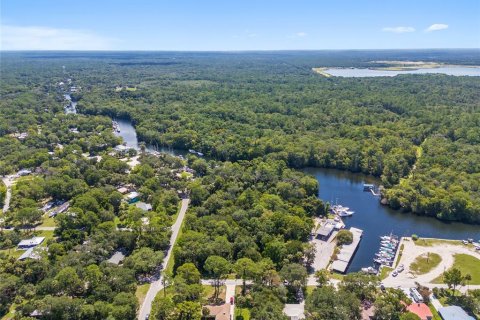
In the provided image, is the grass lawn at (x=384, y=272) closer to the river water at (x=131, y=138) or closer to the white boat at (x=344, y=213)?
the white boat at (x=344, y=213)

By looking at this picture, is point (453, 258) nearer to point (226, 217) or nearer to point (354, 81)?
point (226, 217)

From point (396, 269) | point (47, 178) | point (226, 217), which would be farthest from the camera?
point (47, 178)

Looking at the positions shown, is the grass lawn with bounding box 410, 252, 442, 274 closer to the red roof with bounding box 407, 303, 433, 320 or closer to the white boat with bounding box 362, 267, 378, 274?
the white boat with bounding box 362, 267, 378, 274

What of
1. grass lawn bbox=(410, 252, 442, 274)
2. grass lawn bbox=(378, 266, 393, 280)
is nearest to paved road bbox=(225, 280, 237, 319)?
grass lawn bbox=(378, 266, 393, 280)

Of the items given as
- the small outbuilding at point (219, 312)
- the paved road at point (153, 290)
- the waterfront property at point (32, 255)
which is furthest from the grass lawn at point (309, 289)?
the waterfront property at point (32, 255)

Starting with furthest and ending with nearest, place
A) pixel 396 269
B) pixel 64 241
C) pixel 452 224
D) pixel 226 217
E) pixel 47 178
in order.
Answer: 1. pixel 47 178
2. pixel 452 224
3. pixel 226 217
4. pixel 64 241
5. pixel 396 269

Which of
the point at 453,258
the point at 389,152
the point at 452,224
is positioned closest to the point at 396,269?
the point at 453,258
